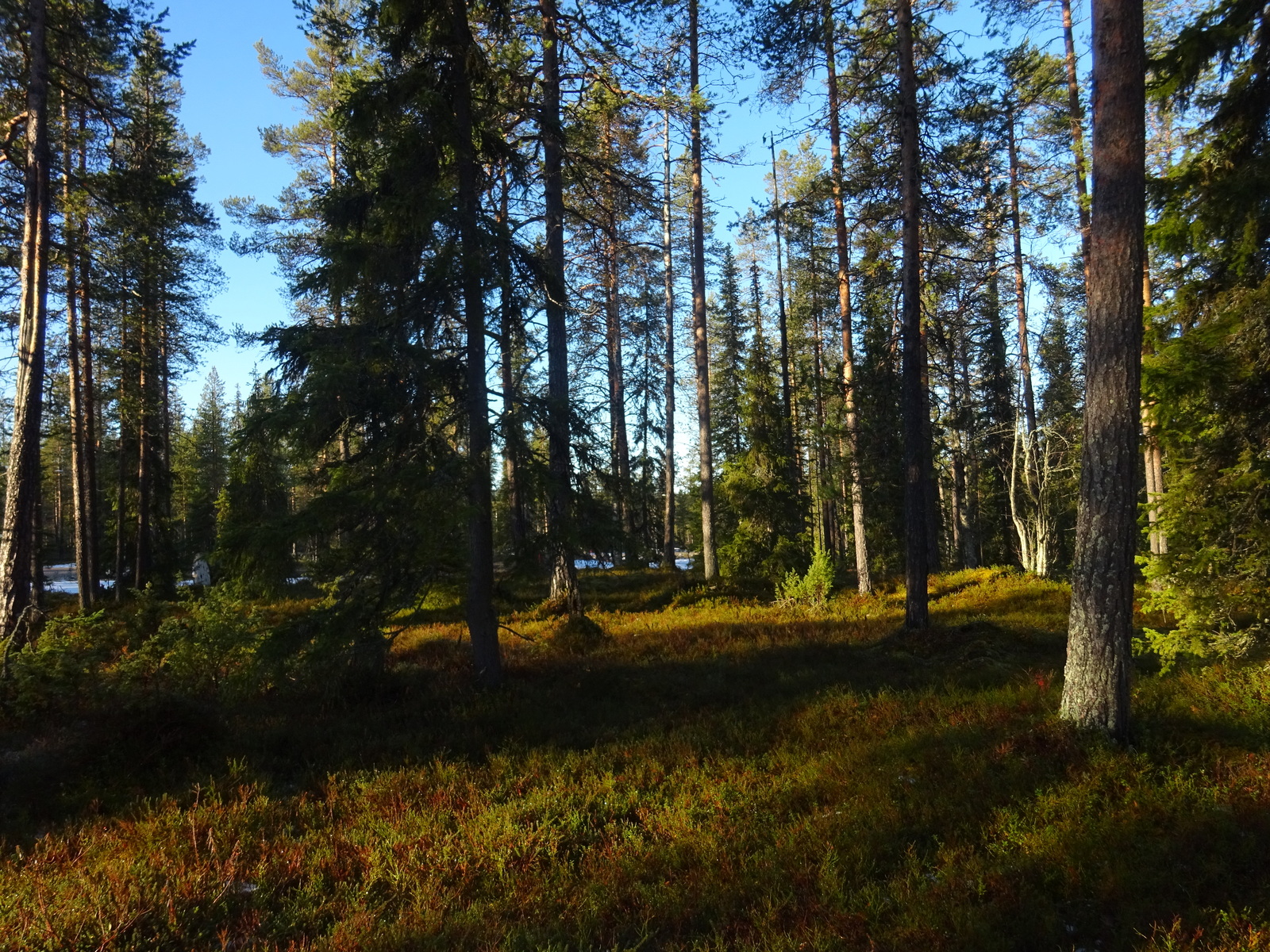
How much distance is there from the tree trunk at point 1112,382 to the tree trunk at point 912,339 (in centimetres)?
512

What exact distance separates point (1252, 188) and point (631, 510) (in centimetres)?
840

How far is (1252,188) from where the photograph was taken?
294 inches

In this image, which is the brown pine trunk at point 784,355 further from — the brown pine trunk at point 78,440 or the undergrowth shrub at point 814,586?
the brown pine trunk at point 78,440

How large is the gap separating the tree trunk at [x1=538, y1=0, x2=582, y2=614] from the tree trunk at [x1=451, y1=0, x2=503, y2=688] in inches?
36.3

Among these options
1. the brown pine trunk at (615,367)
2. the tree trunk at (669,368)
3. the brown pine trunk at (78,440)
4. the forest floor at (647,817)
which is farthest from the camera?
the tree trunk at (669,368)

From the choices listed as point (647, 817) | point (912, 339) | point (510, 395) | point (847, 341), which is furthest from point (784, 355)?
point (647, 817)

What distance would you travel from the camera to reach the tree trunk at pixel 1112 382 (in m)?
6.12

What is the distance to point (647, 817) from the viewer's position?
571 centimetres

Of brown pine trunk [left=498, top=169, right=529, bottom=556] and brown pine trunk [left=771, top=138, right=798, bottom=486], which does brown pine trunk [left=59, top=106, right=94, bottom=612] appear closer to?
brown pine trunk [left=498, top=169, right=529, bottom=556]

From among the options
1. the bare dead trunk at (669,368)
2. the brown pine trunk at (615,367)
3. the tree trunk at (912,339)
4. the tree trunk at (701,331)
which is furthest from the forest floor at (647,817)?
the bare dead trunk at (669,368)

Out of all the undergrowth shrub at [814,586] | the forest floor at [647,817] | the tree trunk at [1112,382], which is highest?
the tree trunk at [1112,382]

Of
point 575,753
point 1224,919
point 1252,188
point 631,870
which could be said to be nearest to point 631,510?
point 575,753

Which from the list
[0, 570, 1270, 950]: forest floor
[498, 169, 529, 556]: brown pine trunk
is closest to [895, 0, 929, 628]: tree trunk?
[0, 570, 1270, 950]: forest floor

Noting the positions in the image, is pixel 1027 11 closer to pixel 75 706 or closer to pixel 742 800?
pixel 742 800
